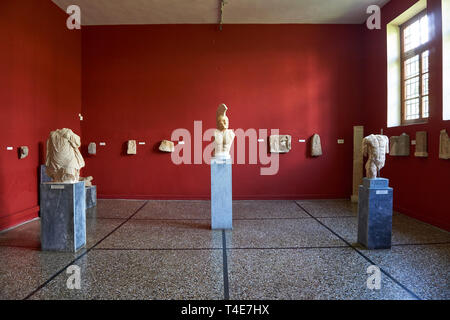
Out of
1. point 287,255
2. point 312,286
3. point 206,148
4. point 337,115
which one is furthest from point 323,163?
point 312,286

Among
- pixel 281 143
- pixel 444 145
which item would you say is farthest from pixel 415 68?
pixel 281 143

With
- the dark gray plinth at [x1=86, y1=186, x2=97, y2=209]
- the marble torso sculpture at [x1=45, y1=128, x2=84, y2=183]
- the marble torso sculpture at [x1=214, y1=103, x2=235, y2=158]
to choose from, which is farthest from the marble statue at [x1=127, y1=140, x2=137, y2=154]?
the marble torso sculpture at [x1=45, y1=128, x2=84, y2=183]

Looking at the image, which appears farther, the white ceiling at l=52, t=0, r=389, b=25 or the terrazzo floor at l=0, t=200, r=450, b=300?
the white ceiling at l=52, t=0, r=389, b=25

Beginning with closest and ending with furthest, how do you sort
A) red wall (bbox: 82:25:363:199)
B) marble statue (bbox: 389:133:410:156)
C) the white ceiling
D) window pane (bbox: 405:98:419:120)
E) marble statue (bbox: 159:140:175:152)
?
marble statue (bbox: 389:133:410:156) < window pane (bbox: 405:98:419:120) < the white ceiling < marble statue (bbox: 159:140:175:152) < red wall (bbox: 82:25:363:199)

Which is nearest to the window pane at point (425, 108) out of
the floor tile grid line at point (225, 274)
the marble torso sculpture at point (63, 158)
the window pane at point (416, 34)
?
the window pane at point (416, 34)

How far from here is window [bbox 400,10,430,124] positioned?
566 centimetres

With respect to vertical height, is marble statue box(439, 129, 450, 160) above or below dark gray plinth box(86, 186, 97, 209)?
above

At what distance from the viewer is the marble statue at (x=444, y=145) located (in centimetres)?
474

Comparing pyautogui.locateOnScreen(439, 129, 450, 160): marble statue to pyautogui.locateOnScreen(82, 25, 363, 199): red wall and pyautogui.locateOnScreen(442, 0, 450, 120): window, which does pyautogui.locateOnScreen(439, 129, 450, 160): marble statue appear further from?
pyautogui.locateOnScreen(82, 25, 363, 199): red wall

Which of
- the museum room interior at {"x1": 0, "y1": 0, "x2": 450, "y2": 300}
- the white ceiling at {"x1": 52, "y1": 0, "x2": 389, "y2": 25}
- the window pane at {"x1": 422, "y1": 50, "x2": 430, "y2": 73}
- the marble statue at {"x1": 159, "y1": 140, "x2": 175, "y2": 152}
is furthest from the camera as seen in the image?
the marble statue at {"x1": 159, "y1": 140, "x2": 175, "y2": 152}

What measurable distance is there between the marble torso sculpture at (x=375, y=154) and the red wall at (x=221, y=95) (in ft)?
11.1

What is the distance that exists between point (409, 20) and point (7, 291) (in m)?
8.02

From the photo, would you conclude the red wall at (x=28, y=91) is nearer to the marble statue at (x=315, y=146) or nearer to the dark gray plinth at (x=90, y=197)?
the dark gray plinth at (x=90, y=197)
